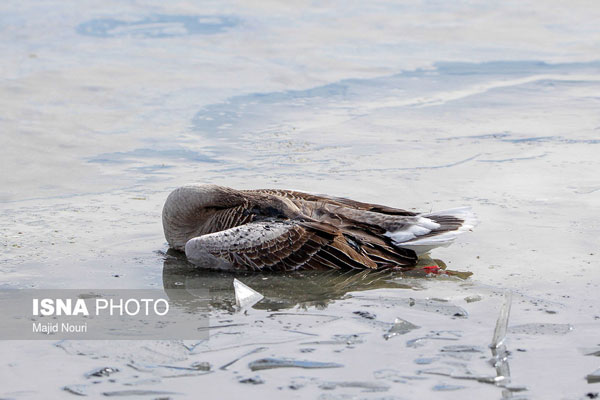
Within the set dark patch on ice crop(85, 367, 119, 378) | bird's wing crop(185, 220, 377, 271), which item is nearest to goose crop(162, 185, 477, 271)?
bird's wing crop(185, 220, 377, 271)

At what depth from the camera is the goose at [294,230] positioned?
28.2ft

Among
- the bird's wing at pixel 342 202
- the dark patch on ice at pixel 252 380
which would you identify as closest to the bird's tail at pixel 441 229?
the bird's wing at pixel 342 202

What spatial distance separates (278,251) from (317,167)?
10.9 feet

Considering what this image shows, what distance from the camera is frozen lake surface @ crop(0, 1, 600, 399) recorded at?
6.50m

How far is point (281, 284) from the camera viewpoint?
8.36 m

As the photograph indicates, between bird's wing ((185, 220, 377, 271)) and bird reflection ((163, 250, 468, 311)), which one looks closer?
bird reflection ((163, 250, 468, 311))

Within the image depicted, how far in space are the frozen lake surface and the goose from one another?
0.68 ft

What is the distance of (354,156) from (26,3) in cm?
1118

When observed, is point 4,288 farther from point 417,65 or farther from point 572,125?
point 417,65

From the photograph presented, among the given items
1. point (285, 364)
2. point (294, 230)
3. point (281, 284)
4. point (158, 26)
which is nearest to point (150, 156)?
point (294, 230)

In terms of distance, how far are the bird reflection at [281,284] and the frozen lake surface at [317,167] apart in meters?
0.03

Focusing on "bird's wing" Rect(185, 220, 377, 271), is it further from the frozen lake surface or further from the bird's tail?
the bird's tail

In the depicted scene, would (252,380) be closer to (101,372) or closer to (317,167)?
(101,372)

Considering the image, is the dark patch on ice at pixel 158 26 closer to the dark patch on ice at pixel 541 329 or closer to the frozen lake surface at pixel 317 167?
the frozen lake surface at pixel 317 167
